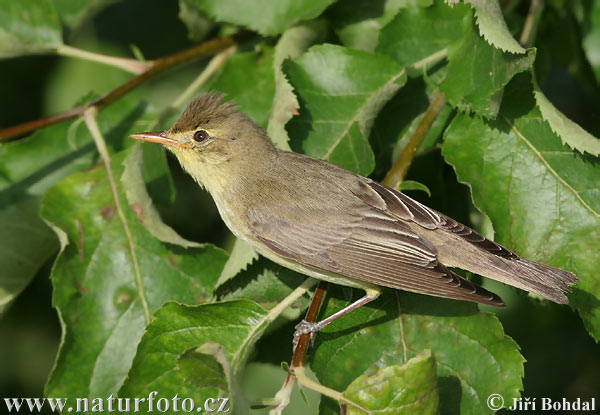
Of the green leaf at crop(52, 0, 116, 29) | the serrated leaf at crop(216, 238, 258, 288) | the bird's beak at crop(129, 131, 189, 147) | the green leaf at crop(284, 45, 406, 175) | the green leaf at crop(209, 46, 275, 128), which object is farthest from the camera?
the green leaf at crop(52, 0, 116, 29)

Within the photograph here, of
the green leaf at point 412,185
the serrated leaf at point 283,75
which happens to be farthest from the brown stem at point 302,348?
the serrated leaf at point 283,75

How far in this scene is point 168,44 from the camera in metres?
5.39

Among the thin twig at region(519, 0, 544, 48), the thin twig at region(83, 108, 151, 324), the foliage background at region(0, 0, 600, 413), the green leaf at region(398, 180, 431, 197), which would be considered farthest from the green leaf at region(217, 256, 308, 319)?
the thin twig at region(519, 0, 544, 48)

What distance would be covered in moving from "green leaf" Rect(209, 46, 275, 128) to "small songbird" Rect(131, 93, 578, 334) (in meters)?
0.12

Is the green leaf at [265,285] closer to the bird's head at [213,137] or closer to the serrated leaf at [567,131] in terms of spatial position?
the bird's head at [213,137]

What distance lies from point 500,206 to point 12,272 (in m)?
2.36

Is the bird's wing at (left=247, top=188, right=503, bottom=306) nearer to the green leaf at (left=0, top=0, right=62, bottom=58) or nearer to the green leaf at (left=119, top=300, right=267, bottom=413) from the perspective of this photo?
the green leaf at (left=119, top=300, right=267, bottom=413)

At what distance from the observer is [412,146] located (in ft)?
11.1

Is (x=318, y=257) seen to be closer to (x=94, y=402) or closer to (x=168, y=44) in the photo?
(x=94, y=402)

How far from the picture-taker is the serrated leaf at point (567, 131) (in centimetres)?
304

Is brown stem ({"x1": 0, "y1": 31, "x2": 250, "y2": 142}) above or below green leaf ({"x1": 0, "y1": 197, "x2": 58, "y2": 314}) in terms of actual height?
above

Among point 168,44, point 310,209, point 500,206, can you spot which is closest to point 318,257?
point 310,209

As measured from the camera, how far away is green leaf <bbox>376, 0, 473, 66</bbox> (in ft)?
11.6

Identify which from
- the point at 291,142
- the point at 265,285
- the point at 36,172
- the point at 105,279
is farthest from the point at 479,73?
the point at 36,172
